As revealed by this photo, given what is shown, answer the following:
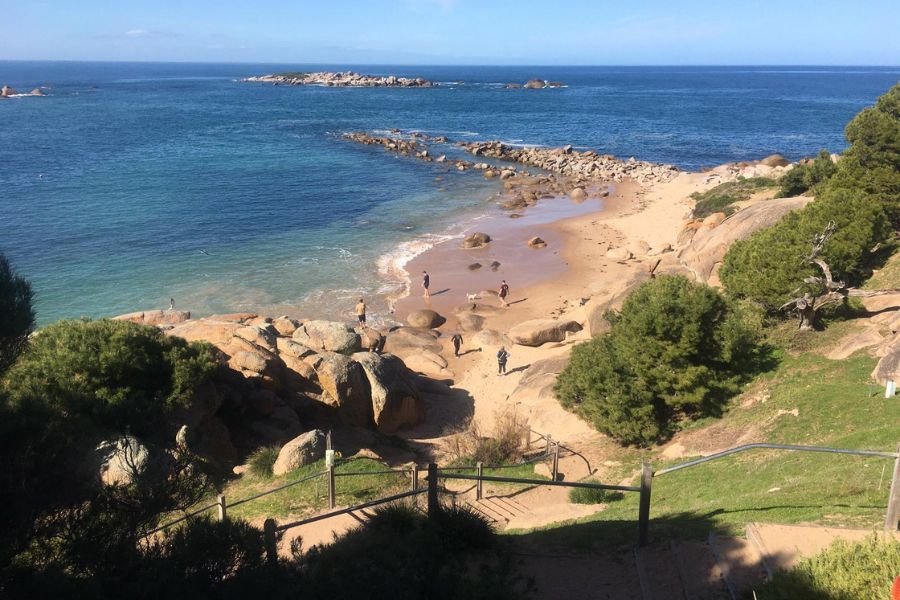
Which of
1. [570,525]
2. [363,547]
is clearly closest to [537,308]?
[570,525]

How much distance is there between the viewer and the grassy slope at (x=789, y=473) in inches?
351

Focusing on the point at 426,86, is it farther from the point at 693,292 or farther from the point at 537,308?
the point at 693,292

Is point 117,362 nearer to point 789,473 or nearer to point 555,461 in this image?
point 555,461

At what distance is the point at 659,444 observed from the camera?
624 inches

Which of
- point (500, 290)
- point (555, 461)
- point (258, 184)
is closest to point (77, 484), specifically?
point (555, 461)

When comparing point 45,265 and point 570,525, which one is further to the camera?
point 45,265

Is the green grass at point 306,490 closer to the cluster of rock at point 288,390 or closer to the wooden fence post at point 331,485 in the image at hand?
the wooden fence post at point 331,485

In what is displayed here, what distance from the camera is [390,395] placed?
1945 centimetres

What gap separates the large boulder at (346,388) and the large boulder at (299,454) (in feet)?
12.2

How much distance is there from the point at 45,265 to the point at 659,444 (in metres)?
34.1

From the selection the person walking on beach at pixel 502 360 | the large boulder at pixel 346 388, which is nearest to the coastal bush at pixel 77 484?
the large boulder at pixel 346 388

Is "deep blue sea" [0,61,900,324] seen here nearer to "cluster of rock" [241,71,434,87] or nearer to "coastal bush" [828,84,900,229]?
"coastal bush" [828,84,900,229]

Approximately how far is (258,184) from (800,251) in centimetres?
4651

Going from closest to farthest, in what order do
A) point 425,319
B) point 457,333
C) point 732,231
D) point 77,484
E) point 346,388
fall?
point 77,484 → point 346,388 → point 732,231 → point 457,333 → point 425,319
